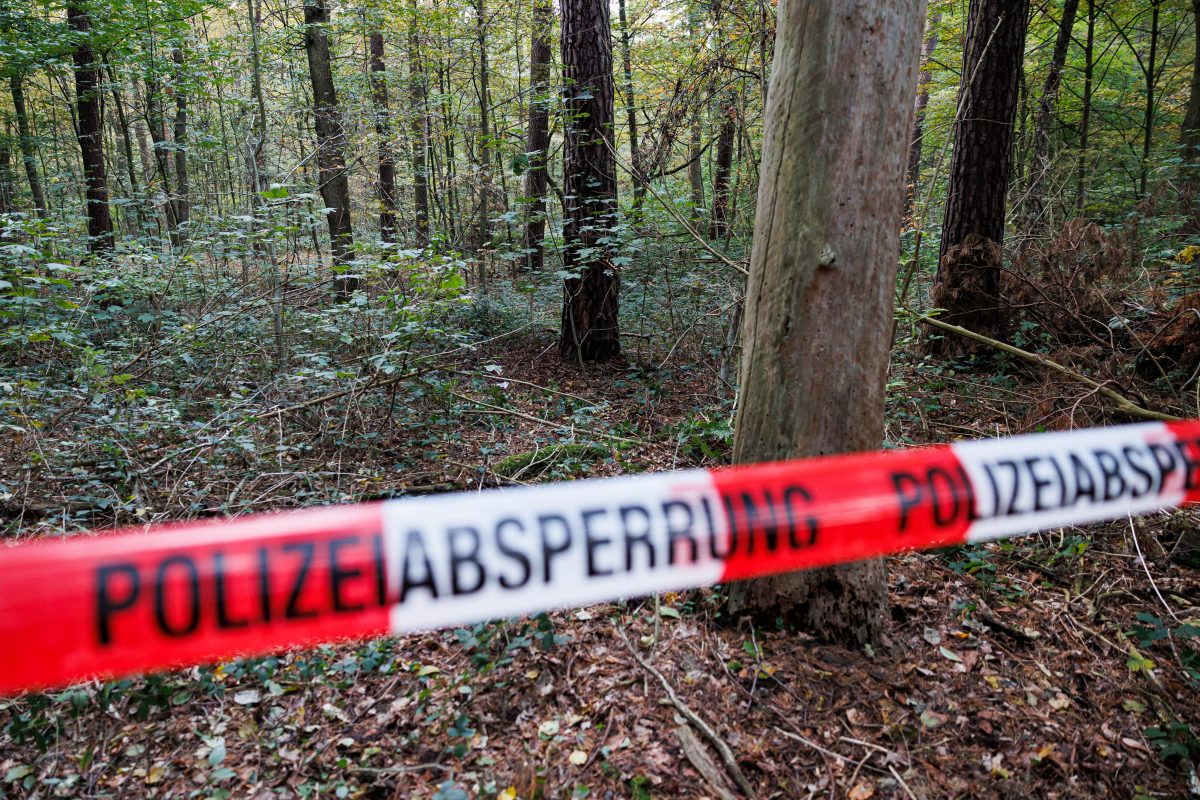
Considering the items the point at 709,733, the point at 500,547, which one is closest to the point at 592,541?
the point at 500,547

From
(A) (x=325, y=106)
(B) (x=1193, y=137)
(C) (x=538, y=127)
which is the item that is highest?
(A) (x=325, y=106)

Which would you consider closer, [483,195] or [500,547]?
[500,547]

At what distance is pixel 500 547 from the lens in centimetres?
143

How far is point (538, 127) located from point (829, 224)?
836cm

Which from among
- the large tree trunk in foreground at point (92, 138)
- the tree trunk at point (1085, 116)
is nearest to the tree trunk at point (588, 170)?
the tree trunk at point (1085, 116)

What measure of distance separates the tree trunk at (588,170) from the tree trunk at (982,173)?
3.34 metres

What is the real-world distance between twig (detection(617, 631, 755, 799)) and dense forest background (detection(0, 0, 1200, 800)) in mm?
37

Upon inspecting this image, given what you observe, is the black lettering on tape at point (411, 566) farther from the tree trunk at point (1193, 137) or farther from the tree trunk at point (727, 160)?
the tree trunk at point (1193, 137)

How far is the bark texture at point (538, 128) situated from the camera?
23.6 feet

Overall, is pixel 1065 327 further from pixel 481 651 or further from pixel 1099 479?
pixel 481 651

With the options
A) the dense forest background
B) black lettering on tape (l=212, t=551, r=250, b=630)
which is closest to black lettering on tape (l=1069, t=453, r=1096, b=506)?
the dense forest background

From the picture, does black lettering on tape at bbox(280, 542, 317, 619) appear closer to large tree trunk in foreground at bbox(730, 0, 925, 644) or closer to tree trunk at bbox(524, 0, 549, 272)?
large tree trunk in foreground at bbox(730, 0, 925, 644)

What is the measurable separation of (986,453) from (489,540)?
1539 millimetres

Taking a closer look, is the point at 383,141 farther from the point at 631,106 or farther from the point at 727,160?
the point at 727,160
